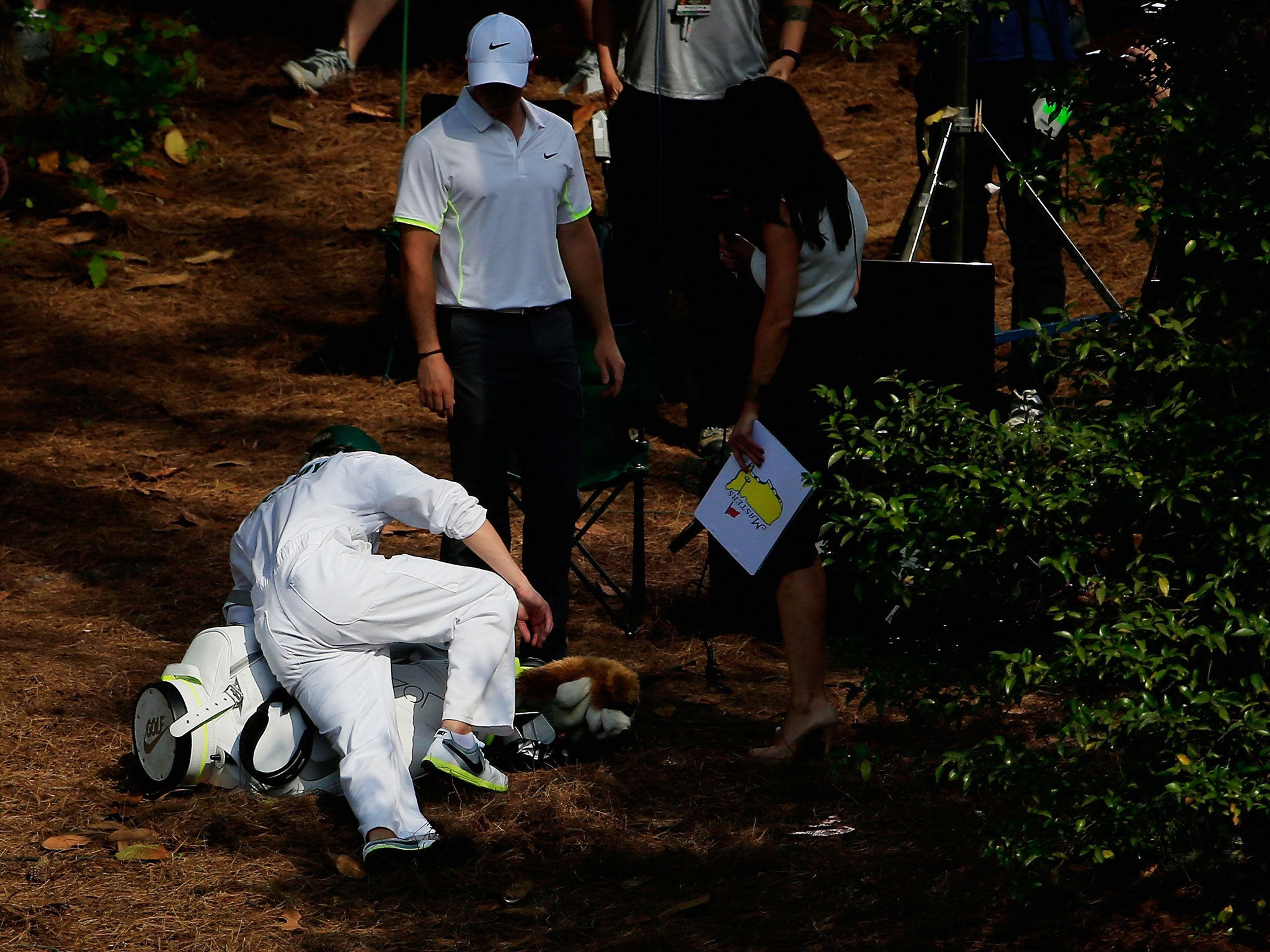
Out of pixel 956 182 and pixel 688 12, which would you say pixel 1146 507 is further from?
pixel 688 12

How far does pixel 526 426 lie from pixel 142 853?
1.79 metres

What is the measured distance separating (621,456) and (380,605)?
1.78 m

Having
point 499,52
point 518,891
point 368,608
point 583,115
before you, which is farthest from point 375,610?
point 583,115

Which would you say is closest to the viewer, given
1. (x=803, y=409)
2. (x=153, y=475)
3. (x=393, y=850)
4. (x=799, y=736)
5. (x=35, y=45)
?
(x=393, y=850)

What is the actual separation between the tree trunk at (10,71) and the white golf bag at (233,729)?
23.2 feet

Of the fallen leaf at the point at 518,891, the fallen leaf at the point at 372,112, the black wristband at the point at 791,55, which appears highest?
the black wristband at the point at 791,55

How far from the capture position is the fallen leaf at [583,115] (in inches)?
400

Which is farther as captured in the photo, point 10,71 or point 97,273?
point 10,71

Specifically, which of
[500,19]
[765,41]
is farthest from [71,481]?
[765,41]

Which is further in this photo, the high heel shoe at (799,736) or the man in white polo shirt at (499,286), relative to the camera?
the man in white polo shirt at (499,286)

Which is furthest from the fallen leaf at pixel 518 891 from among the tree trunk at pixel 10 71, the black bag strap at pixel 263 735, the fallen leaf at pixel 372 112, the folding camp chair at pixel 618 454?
the fallen leaf at pixel 372 112

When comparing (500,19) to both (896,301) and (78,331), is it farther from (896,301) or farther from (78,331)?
(78,331)

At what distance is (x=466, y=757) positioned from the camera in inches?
155

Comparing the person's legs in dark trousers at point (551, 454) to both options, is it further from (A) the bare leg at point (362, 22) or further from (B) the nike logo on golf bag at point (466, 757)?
(A) the bare leg at point (362, 22)
